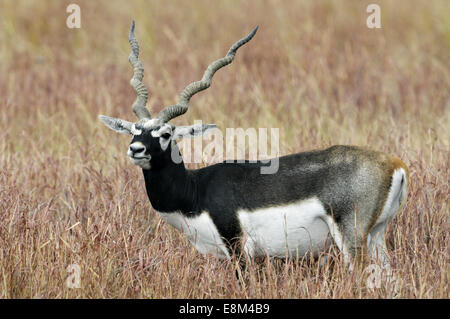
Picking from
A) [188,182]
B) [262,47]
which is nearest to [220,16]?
[262,47]

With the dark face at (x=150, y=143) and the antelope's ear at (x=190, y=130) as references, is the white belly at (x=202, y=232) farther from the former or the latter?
the antelope's ear at (x=190, y=130)

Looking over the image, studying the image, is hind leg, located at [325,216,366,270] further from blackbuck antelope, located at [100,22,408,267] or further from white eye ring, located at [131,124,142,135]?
white eye ring, located at [131,124,142,135]

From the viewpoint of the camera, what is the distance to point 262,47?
11188mm

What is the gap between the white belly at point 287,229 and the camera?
490cm

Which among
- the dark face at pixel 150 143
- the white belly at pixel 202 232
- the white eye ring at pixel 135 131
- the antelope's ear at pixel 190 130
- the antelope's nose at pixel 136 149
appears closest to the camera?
the antelope's nose at pixel 136 149

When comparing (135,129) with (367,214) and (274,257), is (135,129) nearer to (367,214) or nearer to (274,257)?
(274,257)

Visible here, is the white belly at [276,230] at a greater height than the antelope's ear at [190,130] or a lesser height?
lesser

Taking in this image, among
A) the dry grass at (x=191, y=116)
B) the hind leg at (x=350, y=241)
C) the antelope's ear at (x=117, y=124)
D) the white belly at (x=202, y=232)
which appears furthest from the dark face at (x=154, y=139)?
the hind leg at (x=350, y=241)

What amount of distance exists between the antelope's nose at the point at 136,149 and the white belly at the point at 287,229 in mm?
830

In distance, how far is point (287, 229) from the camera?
4.93m

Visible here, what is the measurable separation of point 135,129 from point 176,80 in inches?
221

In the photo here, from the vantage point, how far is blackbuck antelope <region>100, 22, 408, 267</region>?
4.84 meters

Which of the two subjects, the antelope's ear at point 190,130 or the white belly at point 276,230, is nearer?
the white belly at point 276,230

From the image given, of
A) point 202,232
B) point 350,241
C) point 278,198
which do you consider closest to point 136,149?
point 202,232
